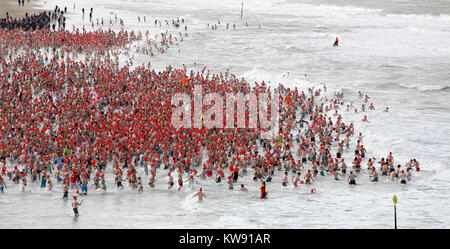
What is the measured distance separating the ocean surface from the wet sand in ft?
12.7

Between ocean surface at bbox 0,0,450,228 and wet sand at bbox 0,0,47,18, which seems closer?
ocean surface at bbox 0,0,450,228

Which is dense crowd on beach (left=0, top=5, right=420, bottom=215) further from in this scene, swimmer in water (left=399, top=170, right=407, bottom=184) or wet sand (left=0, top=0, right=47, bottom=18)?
wet sand (left=0, top=0, right=47, bottom=18)

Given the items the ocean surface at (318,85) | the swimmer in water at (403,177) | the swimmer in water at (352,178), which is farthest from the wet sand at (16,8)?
the swimmer in water at (403,177)

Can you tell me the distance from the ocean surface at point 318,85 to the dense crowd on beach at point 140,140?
80 cm

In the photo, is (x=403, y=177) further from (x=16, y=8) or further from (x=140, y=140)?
(x=16, y=8)

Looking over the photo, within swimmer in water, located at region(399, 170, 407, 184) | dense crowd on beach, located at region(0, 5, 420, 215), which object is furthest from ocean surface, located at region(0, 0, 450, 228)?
dense crowd on beach, located at region(0, 5, 420, 215)

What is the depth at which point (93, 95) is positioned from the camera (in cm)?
3397

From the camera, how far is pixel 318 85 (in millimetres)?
45125

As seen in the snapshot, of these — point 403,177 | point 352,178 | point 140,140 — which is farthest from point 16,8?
point 403,177

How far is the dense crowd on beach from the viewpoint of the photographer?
24.1 m

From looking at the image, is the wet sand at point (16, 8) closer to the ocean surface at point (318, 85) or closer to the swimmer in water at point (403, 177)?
the ocean surface at point (318, 85)

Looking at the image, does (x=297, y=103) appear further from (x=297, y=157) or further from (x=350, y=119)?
(x=297, y=157)
